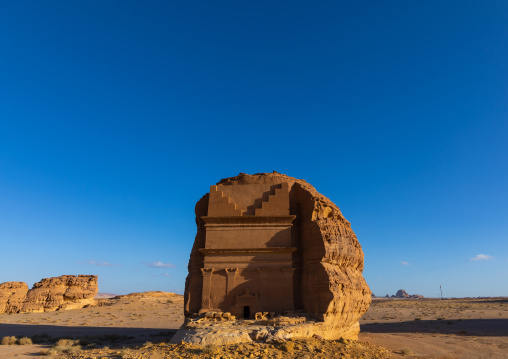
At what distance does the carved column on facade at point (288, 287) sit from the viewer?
1620cm

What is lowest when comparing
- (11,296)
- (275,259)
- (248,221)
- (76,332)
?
(76,332)

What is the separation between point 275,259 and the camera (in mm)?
16844

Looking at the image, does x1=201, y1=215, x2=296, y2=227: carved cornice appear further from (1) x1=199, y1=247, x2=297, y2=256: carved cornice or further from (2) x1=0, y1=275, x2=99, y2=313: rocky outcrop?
(2) x1=0, y1=275, x2=99, y2=313: rocky outcrop

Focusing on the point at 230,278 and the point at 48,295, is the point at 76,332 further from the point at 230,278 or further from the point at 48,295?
the point at 48,295

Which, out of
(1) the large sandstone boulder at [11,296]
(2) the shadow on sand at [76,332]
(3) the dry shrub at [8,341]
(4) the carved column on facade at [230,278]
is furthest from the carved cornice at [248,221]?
(1) the large sandstone boulder at [11,296]

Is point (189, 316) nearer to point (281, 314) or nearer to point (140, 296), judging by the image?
point (281, 314)

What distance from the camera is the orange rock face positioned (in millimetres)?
16047

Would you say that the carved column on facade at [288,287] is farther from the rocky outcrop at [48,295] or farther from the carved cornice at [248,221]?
the rocky outcrop at [48,295]

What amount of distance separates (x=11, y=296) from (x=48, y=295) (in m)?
3.93

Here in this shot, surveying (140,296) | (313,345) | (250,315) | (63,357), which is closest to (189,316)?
(250,315)

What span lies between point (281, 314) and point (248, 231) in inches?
173

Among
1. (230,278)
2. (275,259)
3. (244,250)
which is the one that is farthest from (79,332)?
(275,259)

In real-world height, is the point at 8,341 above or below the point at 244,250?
below

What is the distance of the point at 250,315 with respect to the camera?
16.1 meters
